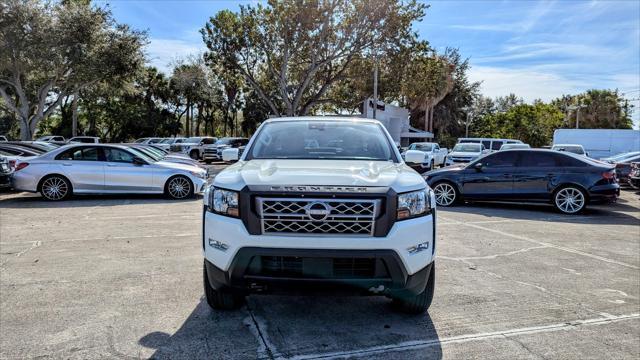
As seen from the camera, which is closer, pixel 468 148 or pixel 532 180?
pixel 532 180

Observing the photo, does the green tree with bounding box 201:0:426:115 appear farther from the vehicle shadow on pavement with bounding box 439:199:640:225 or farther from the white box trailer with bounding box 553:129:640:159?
the vehicle shadow on pavement with bounding box 439:199:640:225

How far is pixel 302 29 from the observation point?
93.5 feet

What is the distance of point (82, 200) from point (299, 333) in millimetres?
9609

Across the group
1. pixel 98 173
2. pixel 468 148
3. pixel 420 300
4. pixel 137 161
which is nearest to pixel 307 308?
pixel 420 300

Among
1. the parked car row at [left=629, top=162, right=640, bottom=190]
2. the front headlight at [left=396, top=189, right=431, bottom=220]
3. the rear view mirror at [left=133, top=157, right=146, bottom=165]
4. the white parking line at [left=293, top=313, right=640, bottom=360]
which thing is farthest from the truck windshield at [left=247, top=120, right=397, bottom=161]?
the parked car row at [left=629, top=162, right=640, bottom=190]

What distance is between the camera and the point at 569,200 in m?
10.5

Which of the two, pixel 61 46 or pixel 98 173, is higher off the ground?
pixel 61 46

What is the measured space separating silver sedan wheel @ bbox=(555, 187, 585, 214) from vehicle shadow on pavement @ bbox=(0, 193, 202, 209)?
8.70 m

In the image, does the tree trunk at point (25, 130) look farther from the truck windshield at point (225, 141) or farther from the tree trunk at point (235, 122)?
the tree trunk at point (235, 122)

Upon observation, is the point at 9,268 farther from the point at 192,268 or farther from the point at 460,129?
the point at 460,129

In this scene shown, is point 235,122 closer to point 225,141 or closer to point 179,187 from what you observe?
point 225,141

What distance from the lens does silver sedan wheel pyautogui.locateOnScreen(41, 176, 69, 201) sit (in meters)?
11.1

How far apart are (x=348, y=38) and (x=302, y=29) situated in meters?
3.05

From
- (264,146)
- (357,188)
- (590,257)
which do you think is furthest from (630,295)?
(264,146)
